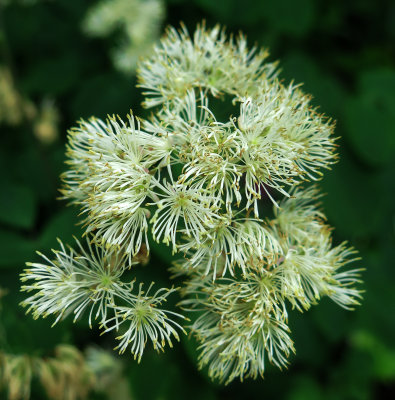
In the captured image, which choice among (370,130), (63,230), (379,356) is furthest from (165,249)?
(379,356)

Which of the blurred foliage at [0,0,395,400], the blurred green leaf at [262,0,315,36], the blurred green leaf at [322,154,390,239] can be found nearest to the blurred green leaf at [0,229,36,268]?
the blurred foliage at [0,0,395,400]

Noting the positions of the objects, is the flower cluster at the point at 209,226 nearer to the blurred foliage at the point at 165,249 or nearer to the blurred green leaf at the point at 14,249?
the blurred foliage at the point at 165,249

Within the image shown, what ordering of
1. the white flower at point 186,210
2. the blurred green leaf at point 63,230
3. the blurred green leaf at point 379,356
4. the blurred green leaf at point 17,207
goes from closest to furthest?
the white flower at point 186,210 < the blurred green leaf at point 63,230 < the blurred green leaf at point 17,207 < the blurred green leaf at point 379,356

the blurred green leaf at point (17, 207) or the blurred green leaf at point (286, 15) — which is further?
the blurred green leaf at point (286, 15)

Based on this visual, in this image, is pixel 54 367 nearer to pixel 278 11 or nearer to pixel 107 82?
pixel 107 82

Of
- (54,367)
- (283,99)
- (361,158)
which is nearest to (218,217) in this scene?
(283,99)

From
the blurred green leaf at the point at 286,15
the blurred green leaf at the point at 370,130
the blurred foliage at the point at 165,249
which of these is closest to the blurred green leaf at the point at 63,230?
the blurred foliage at the point at 165,249

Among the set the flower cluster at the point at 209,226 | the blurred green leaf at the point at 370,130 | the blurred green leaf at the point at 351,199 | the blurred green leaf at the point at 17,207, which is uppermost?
the blurred green leaf at the point at 370,130

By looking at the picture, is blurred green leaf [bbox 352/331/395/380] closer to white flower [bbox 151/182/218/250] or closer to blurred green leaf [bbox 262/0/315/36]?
blurred green leaf [bbox 262/0/315/36]
